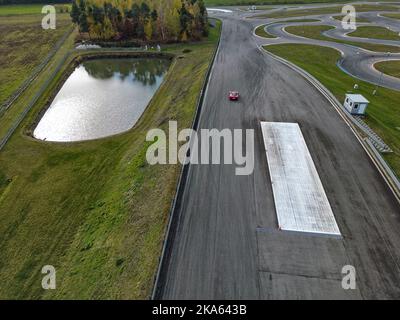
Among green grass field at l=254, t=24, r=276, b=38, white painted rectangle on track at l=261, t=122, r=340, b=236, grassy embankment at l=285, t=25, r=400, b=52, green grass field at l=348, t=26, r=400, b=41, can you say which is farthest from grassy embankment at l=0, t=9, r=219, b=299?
green grass field at l=348, t=26, r=400, b=41

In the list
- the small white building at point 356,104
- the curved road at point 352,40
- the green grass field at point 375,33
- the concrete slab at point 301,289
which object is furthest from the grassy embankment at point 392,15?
the concrete slab at point 301,289

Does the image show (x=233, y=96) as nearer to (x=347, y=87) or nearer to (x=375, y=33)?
(x=347, y=87)

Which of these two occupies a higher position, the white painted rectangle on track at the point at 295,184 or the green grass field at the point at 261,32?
the green grass field at the point at 261,32

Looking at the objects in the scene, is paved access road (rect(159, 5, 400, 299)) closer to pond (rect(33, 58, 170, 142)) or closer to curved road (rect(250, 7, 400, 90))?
pond (rect(33, 58, 170, 142))

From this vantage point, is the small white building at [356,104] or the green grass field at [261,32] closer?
the small white building at [356,104]

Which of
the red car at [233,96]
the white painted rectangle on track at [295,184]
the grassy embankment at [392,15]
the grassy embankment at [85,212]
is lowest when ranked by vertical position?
the grassy embankment at [85,212]

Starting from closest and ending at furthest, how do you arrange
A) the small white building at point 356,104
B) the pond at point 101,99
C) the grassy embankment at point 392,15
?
the small white building at point 356,104 < the pond at point 101,99 < the grassy embankment at point 392,15

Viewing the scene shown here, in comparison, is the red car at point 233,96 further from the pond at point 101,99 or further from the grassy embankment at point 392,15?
the grassy embankment at point 392,15

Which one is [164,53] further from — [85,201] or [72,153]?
[85,201]
